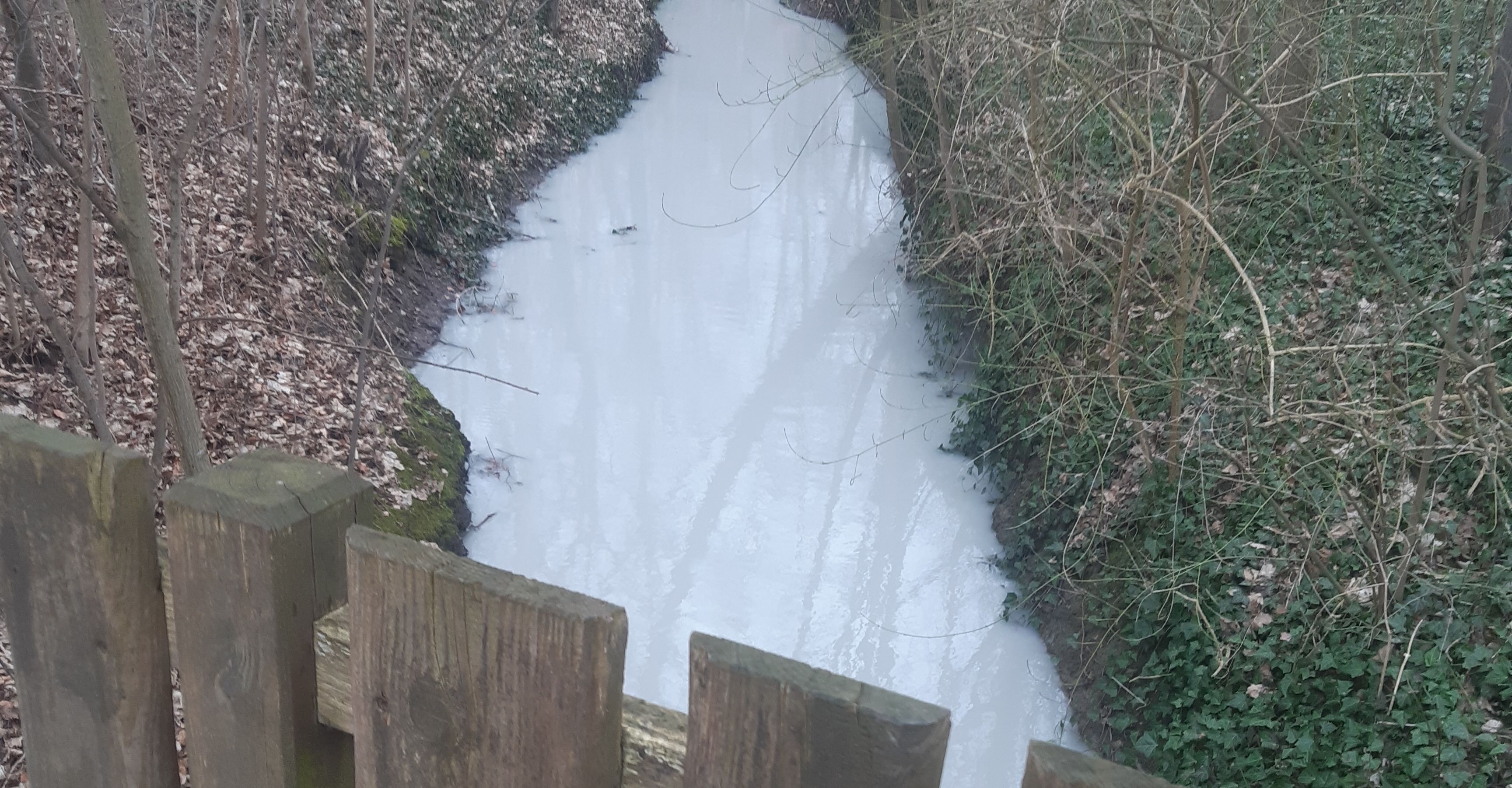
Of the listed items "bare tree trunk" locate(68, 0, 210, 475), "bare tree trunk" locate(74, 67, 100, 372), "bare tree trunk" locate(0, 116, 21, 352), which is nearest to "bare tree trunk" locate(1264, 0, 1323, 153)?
"bare tree trunk" locate(68, 0, 210, 475)

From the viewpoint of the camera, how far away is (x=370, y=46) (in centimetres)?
924

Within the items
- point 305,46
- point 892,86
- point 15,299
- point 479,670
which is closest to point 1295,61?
point 892,86

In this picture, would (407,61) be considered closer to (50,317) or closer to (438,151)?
(438,151)

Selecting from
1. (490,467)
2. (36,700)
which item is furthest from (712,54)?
(36,700)

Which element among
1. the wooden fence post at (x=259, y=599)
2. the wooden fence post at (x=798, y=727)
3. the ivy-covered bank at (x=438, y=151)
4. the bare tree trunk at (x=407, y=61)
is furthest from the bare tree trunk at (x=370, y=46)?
the wooden fence post at (x=798, y=727)

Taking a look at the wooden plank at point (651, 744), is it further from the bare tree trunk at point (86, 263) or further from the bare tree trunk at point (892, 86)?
the bare tree trunk at point (892, 86)

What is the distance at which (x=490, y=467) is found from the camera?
680cm

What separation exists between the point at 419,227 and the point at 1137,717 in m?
7.23

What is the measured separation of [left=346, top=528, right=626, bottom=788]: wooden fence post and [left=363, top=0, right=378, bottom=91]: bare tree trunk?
919cm

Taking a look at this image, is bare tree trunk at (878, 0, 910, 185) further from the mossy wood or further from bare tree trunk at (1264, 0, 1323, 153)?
the mossy wood

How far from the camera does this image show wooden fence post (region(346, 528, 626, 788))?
96 cm

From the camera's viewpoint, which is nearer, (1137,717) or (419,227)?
(1137,717)

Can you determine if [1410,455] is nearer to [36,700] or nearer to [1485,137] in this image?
[1485,137]

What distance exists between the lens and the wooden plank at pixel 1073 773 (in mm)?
810
